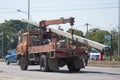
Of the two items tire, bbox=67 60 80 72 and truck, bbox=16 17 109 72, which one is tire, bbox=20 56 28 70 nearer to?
truck, bbox=16 17 109 72

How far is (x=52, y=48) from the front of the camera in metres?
28.8

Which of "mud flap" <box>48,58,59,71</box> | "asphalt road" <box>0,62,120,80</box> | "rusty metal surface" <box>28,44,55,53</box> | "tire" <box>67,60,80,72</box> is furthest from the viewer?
"tire" <box>67,60,80,72</box>

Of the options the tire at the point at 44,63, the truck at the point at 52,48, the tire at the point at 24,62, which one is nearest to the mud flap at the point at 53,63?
the truck at the point at 52,48

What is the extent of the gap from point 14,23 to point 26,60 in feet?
373

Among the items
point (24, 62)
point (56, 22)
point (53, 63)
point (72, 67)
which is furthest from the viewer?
point (24, 62)

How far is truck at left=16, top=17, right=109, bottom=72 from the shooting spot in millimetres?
28844

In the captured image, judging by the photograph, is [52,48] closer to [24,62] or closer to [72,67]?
[72,67]

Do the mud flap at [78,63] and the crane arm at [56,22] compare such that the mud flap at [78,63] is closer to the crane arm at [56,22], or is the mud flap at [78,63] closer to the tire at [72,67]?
the tire at [72,67]

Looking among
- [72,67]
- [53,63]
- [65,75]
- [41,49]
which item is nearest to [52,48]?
[53,63]

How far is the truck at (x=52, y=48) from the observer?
28.8 metres

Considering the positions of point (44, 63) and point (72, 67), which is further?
point (72, 67)

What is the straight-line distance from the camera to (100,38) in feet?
386

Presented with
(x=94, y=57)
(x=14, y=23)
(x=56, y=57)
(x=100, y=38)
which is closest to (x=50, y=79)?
(x=56, y=57)

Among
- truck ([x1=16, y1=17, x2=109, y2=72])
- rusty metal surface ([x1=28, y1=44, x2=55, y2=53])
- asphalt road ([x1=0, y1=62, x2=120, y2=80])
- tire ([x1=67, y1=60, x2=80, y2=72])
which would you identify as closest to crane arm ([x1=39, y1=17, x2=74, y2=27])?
truck ([x1=16, y1=17, x2=109, y2=72])
